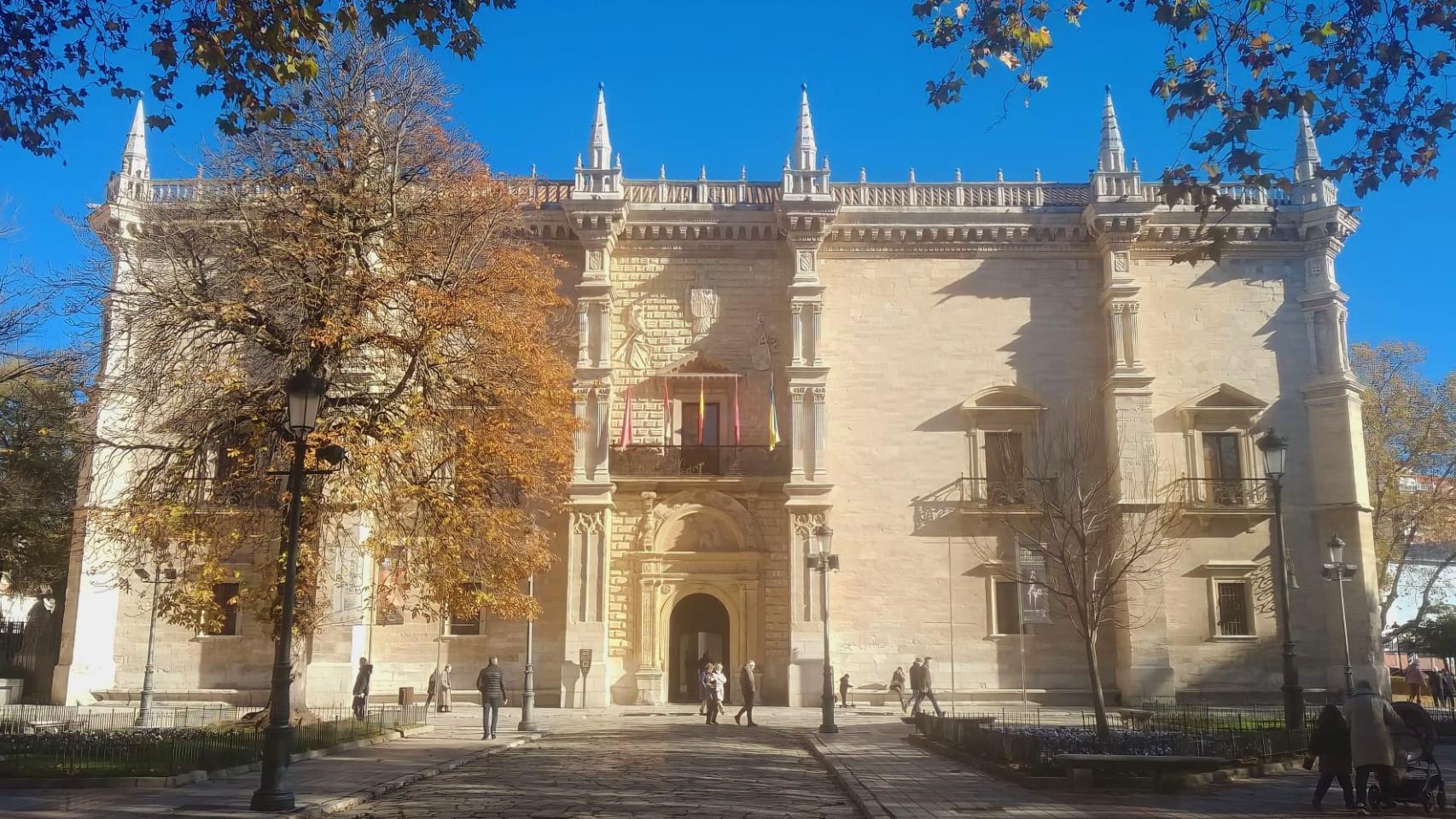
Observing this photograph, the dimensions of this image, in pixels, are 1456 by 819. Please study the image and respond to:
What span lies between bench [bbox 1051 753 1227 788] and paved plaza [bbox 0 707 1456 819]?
0.29 m

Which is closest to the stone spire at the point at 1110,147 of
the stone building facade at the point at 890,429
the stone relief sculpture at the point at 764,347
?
the stone building facade at the point at 890,429

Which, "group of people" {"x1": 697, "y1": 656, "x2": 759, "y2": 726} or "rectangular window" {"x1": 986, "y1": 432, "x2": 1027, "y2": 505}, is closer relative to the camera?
"group of people" {"x1": 697, "y1": 656, "x2": 759, "y2": 726}

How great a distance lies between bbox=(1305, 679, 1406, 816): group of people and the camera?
11.1 m

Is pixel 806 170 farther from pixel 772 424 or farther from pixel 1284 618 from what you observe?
pixel 1284 618

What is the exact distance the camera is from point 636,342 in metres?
31.3

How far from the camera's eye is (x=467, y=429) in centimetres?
1934

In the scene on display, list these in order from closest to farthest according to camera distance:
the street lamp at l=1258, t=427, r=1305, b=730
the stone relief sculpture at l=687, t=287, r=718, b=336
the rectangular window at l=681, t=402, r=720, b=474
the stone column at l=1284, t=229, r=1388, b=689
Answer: the street lamp at l=1258, t=427, r=1305, b=730
the stone column at l=1284, t=229, r=1388, b=689
the rectangular window at l=681, t=402, r=720, b=474
the stone relief sculpture at l=687, t=287, r=718, b=336

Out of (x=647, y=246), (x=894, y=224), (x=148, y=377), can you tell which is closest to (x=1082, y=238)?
(x=894, y=224)

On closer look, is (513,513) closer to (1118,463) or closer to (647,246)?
(647,246)

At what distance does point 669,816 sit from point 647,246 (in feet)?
73.7

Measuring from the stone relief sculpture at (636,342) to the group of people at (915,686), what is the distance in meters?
10.5

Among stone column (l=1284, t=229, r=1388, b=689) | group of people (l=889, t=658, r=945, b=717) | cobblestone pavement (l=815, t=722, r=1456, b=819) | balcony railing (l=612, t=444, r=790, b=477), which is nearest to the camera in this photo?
cobblestone pavement (l=815, t=722, r=1456, b=819)

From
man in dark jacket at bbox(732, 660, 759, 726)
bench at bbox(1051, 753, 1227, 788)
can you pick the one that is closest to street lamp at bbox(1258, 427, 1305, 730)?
bench at bbox(1051, 753, 1227, 788)

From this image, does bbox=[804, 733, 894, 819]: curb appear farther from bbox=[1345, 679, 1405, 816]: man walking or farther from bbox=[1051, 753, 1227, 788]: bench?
bbox=[1345, 679, 1405, 816]: man walking
